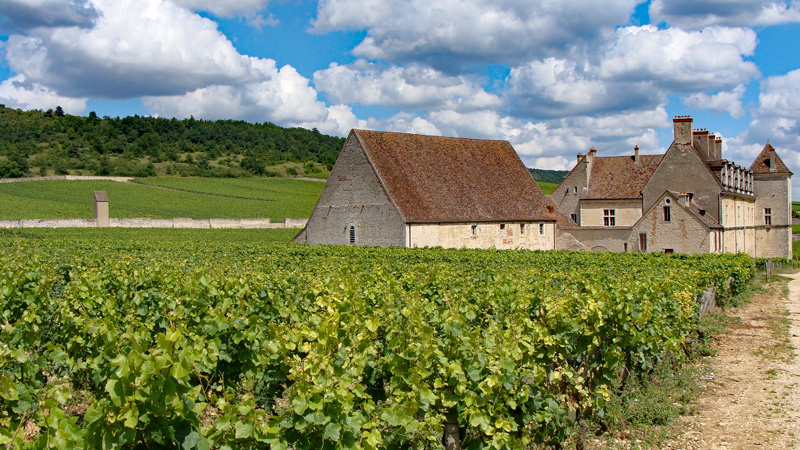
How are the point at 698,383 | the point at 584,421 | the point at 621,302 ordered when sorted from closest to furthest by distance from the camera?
the point at 584,421
the point at 621,302
the point at 698,383

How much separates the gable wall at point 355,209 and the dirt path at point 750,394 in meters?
17.4

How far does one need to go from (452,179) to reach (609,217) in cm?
1643

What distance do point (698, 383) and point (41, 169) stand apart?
96861 mm

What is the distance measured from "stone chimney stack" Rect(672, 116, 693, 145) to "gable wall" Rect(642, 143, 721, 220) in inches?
26.0

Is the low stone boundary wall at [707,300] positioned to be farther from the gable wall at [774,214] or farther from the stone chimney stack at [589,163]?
the gable wall at [774,214]

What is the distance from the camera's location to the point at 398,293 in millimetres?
10242

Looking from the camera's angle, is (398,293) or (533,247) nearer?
(398,293)

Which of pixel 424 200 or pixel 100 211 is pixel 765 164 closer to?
pixel 424 200

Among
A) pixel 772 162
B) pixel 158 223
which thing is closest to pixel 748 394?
pixel 772 162

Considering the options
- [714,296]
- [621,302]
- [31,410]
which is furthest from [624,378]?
[714,296]

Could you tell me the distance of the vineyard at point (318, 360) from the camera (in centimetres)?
437

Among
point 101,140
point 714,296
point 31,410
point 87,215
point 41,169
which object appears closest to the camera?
point 31,410

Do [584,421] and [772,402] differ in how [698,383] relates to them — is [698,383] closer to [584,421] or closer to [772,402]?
[772,402]

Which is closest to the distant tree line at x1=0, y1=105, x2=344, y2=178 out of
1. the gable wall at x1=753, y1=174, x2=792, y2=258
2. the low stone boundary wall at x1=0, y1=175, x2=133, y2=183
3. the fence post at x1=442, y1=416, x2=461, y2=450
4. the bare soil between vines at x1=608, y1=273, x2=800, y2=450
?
the low stone boundary wall at x1=0, y1=175, x2=133, y2=183
